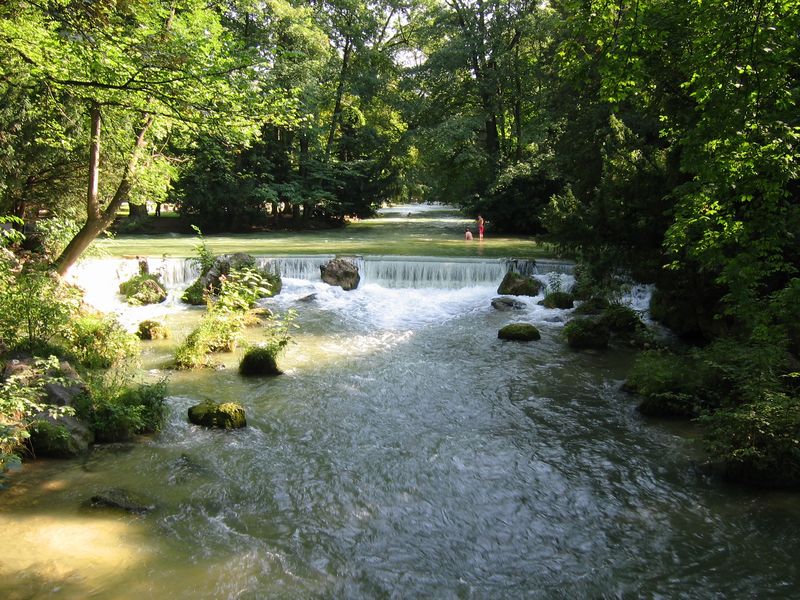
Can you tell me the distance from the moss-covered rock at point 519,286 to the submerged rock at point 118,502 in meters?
12.2

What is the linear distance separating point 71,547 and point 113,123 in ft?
26.5

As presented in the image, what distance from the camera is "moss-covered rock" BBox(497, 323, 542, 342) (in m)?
11.9

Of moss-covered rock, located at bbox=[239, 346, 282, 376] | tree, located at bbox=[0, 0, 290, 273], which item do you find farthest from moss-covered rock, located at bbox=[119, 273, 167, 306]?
tree, located at bbox=[0, 0, 290, 273]

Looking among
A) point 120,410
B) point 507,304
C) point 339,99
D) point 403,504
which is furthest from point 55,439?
point 339,99

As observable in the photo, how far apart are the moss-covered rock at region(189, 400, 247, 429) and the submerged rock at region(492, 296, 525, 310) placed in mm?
8809

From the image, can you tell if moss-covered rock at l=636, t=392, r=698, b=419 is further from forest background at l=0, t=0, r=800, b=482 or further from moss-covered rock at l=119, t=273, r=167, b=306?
moss-covered rock at l=119, t=273, r=167, b=306

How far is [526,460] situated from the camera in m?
6.78

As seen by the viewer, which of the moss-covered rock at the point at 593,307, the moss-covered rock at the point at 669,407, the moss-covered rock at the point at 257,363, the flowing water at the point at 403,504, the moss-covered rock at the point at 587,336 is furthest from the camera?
the moss-covered rock at the point at 593,307

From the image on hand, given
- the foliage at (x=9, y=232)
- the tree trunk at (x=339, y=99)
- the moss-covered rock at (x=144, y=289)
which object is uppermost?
Result: the tree trunk at (x=339, y=99)

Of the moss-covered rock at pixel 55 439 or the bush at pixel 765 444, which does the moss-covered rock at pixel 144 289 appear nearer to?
the moss-covered rock at pixel 55 439

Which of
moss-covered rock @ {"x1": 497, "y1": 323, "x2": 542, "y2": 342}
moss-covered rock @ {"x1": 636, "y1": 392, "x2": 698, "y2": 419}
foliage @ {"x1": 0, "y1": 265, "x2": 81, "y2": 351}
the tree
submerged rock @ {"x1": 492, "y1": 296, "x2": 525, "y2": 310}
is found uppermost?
the tree

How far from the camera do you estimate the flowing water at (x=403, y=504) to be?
4598mm

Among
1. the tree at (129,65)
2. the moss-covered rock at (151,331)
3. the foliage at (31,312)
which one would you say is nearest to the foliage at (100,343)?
the foliage at (31,312)

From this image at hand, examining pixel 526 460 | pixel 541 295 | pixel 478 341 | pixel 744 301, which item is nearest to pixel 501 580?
pixel 526 460
